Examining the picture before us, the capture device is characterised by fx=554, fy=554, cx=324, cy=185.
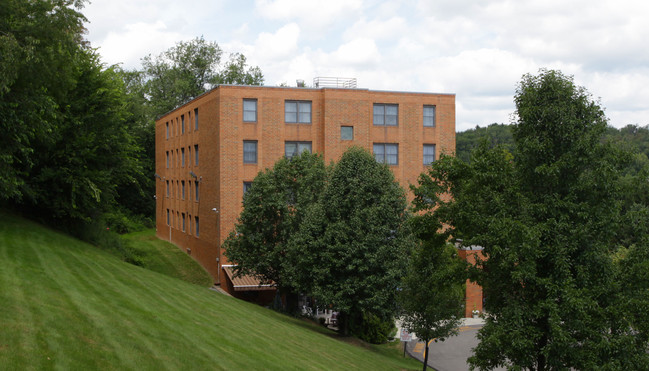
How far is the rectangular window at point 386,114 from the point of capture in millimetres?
45719

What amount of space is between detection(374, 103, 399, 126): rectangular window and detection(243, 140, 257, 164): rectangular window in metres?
10.2

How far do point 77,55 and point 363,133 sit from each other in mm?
24032

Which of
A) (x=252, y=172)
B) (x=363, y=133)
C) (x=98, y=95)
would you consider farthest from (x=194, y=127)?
(x=98, y=95)

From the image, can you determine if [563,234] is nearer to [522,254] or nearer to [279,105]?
[522,254]

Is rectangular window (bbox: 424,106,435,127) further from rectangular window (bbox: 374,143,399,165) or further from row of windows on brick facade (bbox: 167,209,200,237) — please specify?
row of windows on brick facade (bbox: 167,209,200,237)

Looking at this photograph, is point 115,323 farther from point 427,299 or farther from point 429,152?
point 429,152

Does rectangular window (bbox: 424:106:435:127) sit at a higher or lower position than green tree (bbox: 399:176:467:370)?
higher

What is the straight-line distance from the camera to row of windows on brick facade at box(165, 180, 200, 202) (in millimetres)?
50050

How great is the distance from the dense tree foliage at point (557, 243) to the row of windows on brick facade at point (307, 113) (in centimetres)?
2871

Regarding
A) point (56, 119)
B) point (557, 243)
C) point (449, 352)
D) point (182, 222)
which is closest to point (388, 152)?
point (449, 352)

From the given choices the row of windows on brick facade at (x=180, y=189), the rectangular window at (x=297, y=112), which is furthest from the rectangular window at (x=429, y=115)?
the row of windows on brick facade at (x=180, y=189)

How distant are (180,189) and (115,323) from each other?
144 feet

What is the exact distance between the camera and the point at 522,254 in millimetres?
14758

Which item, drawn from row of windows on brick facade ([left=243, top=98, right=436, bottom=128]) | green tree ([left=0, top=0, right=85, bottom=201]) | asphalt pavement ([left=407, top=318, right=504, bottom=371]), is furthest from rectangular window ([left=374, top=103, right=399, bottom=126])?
green tree ([left=0, top=0, right=85, bottom=201])
